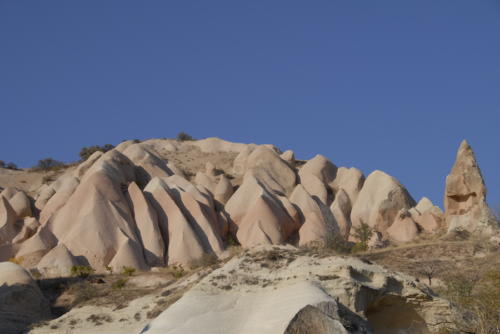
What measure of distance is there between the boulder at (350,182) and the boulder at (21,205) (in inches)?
702

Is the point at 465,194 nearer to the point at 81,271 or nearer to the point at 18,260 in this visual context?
the point at 81,271

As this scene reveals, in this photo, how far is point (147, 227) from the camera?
121 feet

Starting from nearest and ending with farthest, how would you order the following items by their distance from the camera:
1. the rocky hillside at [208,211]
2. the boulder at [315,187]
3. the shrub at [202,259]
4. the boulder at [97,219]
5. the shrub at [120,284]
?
the shrub at [120,284] → the shrub at [202,259] → the boulder at [97,219] → the rocky hillside at [208,211] → the boulder at [315,187]

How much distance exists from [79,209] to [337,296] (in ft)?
76.9

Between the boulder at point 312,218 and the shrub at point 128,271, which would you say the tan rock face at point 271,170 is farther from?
the shrub at point 128,271

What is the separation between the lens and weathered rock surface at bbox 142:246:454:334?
15.1m

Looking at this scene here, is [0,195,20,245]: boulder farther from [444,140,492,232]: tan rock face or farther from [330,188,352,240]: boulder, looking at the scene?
[444,140,492,232]: tan rock face

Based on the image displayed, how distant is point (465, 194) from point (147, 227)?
1510 cm

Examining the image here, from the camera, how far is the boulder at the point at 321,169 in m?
47.5

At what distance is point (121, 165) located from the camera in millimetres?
43250

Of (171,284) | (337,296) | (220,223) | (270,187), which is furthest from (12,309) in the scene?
(270,187)

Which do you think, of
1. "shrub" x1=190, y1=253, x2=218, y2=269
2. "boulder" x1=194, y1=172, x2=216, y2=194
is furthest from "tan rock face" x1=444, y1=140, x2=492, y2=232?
"boulder" x1=194, y1=172, x2=216, y2=194

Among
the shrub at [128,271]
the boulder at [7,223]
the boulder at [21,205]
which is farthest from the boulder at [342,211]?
the boulder at [7,223]

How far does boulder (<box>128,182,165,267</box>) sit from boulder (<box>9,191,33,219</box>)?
5439 millimetres
